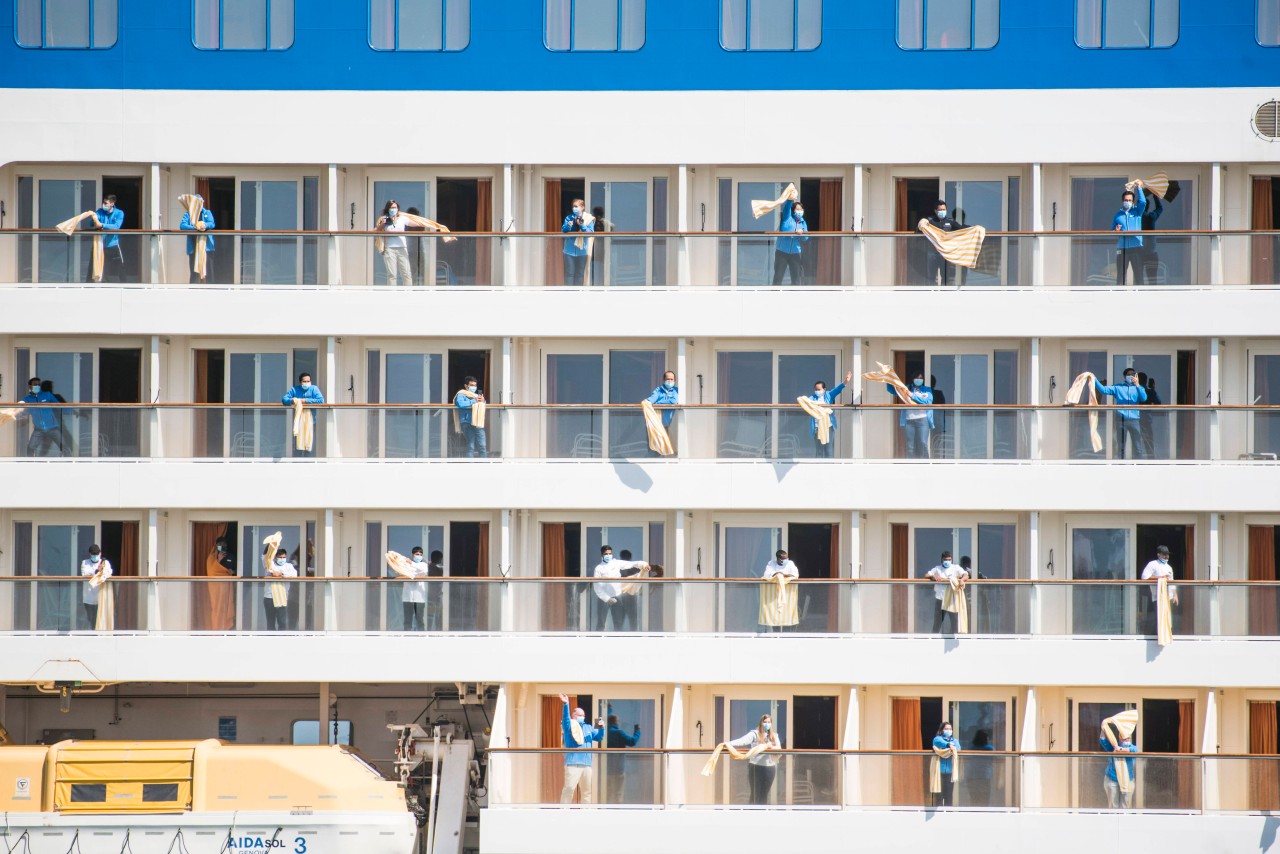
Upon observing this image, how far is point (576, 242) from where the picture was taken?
2377 cm

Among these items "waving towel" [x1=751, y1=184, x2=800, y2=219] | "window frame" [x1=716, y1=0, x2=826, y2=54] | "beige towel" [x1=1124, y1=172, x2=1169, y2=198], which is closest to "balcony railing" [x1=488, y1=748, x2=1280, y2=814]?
"waving towel" [x1=751, y1=184, x2=800, y2=219]

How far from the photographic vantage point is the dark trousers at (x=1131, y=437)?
23.4 m

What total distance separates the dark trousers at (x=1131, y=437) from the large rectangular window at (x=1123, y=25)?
5.50 m

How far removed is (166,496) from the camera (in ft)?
77.5

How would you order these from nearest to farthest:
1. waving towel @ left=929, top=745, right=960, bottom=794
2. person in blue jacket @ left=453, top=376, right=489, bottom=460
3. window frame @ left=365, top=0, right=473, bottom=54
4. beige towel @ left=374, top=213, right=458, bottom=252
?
waving towel @ left=929, top=745, right=960, bottom=794 < person in blue jacket @ left=453, top=376, right=489, bottom=460 < beige towel @ left=374, top=213, right=458, bottom=252 < window frame @ left=365, top=0, right=473, bottom=54

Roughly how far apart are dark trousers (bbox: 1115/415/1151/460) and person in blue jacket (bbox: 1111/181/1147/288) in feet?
6.35

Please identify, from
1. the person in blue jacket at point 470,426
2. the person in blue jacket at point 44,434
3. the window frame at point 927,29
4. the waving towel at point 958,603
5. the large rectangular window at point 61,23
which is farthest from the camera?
the large rectangular window at point 61,23

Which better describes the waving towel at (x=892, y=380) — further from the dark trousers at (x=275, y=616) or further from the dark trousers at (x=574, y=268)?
the dark trousers at (x=275, y=616)

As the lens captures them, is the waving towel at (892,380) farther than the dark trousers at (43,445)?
No

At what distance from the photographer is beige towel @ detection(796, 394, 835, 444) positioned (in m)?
23.4

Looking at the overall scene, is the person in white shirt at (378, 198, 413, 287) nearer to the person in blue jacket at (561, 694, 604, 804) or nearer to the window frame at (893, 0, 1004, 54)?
the person in blue jacket at (561, 694, 604, 804)

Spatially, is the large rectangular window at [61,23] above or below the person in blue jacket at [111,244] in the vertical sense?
above

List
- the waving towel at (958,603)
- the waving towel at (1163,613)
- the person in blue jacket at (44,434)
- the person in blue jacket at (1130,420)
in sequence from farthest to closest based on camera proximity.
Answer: the person in blue jacket at (44,434), the person in blue jacket at (1130,420), the waving towel at (958,603), the waving towel at (1163,613)

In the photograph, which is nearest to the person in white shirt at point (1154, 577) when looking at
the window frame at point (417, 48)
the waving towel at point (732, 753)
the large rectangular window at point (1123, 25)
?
the waving towel at point (732, 753)
